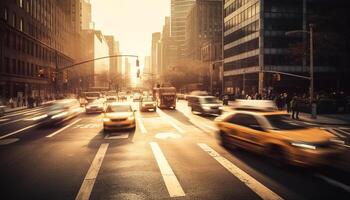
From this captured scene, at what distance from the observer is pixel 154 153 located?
11.6 m

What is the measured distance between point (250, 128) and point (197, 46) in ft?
462

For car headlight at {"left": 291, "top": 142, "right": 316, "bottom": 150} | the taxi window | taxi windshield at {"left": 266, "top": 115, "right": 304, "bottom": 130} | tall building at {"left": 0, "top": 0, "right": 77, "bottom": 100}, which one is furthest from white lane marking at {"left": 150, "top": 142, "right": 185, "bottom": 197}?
tall building at {"left": 0, "top": 0, "right": 77, "bottom": 100}

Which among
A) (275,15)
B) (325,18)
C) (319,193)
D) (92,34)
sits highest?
(92,34)

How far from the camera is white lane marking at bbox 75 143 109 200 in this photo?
7.08 meters

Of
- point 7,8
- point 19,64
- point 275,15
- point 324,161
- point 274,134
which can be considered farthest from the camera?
point 275,15

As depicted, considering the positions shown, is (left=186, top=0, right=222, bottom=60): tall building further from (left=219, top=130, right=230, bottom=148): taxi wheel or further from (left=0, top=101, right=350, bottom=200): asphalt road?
(left=0, top=101, right=350, bottom=200): asphalt road

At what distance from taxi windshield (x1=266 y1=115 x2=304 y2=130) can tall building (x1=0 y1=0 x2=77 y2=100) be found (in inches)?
1158

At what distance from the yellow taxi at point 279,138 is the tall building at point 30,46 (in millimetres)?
27916

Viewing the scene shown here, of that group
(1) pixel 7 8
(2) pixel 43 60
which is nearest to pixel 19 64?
(1) pixel 7 8

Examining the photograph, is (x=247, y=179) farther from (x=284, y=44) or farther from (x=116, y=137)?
(x=284, y=44)

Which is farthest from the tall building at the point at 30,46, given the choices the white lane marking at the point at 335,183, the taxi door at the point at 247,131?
the white lane marking at the point at 335,183

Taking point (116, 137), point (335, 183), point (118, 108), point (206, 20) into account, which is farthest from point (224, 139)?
point (206, 20)

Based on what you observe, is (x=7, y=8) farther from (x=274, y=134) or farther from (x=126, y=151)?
(x=274, y=134)

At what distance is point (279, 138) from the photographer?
30.2 feet
